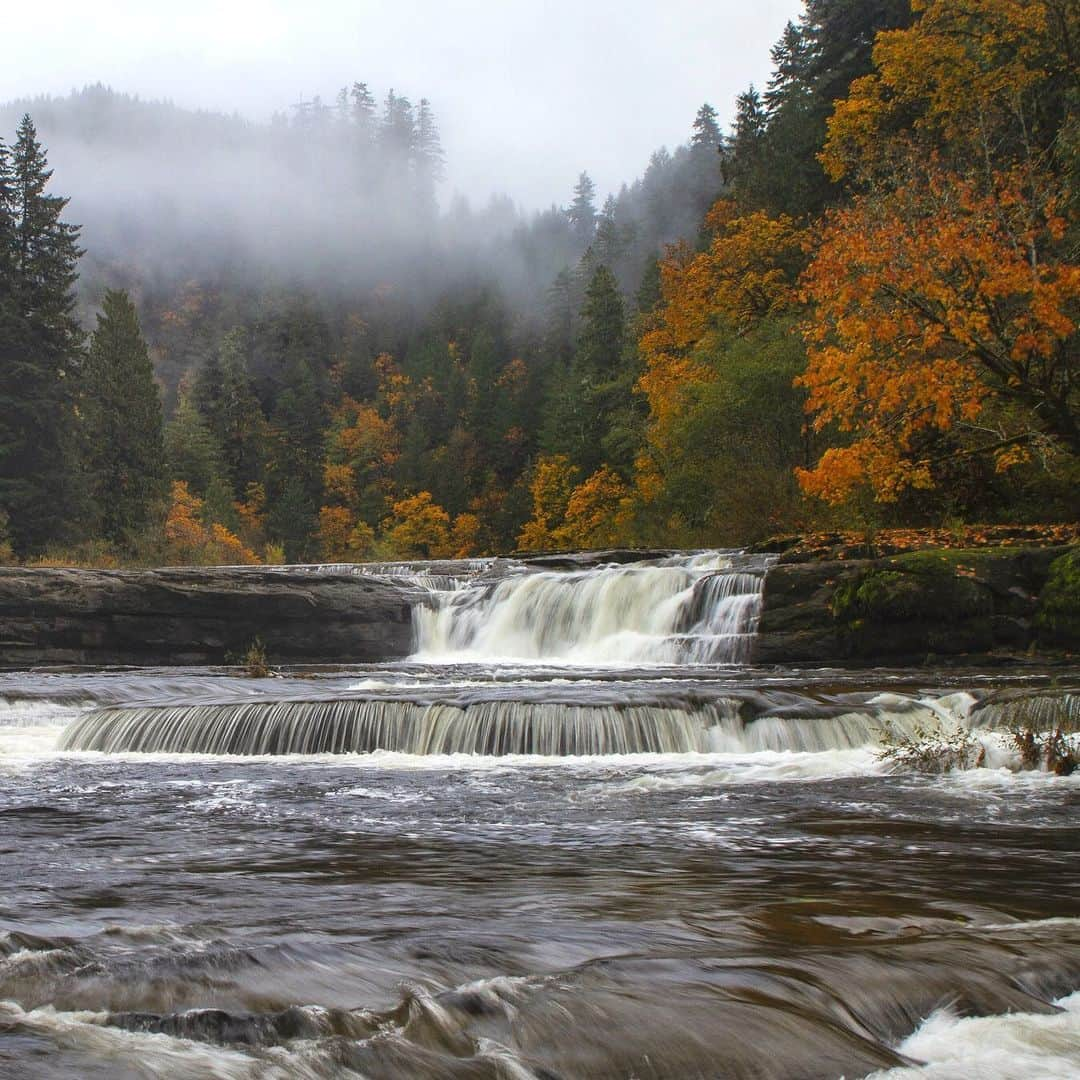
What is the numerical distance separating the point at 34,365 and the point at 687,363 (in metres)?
26.7

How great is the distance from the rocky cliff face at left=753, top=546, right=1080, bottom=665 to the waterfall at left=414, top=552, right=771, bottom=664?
126cm

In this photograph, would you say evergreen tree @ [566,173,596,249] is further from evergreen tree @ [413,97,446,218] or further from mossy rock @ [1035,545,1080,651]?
mossy rock @ [1035,545,1080,651]

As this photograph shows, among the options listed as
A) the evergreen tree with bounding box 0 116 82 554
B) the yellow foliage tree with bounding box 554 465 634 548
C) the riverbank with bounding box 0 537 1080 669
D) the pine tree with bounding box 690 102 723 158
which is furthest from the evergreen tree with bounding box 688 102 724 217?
the riverbank with bounding box 0 537 1080 669

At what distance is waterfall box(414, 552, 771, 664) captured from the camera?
20266 millimetres

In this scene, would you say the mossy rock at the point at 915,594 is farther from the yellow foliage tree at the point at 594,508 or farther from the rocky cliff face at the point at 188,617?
the yellow foliage tree at the point at 594,508

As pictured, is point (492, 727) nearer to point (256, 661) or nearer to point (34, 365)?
point (256, 661)

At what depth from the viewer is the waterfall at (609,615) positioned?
2027 centimetres

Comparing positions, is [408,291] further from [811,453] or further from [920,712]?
[920,712]

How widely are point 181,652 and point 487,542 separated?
51939 millimetres

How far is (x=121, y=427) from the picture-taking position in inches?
2165

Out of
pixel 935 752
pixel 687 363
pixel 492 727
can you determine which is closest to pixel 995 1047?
pixel 935 752

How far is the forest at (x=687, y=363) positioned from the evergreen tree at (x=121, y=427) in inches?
6.5

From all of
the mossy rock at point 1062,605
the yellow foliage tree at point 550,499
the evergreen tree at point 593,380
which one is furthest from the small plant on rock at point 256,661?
the yellow foliage tree at point 550,499

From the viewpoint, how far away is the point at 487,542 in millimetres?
75375
